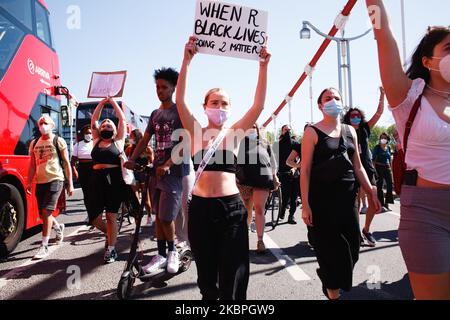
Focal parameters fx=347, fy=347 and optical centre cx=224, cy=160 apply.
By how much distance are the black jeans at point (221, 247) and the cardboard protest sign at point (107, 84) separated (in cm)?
286

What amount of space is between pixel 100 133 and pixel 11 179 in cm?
166

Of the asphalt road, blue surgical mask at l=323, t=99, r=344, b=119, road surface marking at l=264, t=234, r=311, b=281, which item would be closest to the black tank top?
blue surgical mask at l=323, t=99, r=344, b=119

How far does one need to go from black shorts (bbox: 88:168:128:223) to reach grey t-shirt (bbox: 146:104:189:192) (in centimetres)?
104

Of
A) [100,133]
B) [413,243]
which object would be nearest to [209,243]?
[413,243]

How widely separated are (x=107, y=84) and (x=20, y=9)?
2648 mm

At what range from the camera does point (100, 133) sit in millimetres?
4727

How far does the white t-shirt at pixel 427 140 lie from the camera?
1.65 metres

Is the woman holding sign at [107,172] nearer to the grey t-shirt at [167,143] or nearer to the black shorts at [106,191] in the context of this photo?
the black shorts at [106,191]

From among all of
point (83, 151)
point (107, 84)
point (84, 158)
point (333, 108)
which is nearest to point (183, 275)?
point (333, 108)

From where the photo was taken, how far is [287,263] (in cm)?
430

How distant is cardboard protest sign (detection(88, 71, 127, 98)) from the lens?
4.50m

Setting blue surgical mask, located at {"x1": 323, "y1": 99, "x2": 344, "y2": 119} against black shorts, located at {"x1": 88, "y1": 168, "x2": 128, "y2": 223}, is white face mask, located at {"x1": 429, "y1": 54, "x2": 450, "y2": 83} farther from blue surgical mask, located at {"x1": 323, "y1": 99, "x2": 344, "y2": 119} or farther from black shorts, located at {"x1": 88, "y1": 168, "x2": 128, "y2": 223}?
black shorts, located at {"x1": 88, "y1": 168, "x2": 128, "y2": 223}
